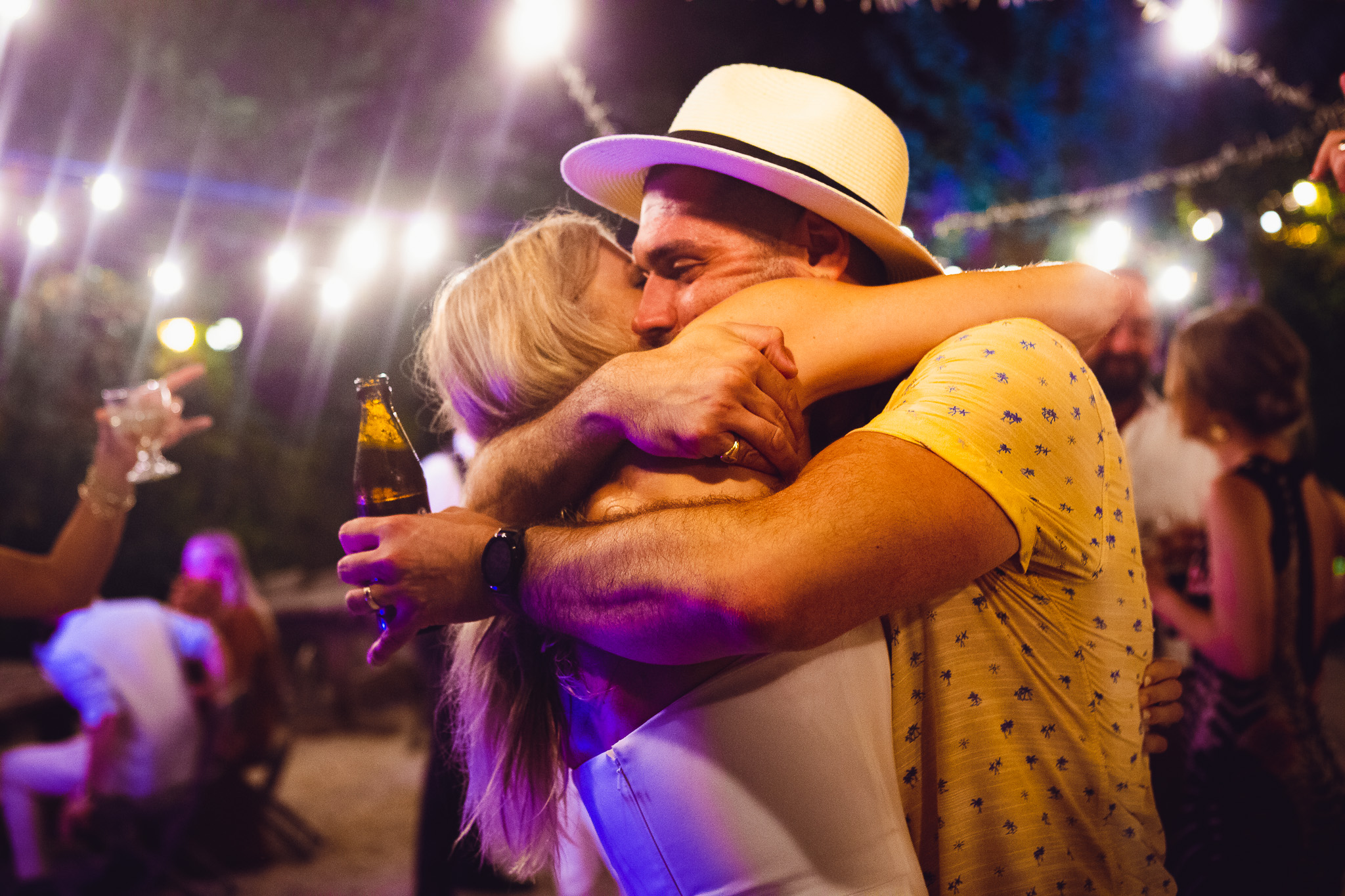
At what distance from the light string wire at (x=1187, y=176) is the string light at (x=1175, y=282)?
856mm

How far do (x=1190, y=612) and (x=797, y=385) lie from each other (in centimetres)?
216

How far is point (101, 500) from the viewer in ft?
9.16

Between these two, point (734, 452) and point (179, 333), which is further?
point (179, 333)

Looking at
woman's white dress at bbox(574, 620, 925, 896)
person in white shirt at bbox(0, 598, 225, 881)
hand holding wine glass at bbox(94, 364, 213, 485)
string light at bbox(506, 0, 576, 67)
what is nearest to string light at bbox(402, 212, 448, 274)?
string light at bbox(506, 0, 576, 67)

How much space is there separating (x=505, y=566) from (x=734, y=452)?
1.31ft

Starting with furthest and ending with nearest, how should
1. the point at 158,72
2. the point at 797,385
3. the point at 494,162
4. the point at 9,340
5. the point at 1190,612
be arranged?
the point at 494,162, the point at 9,340, the point at 158,72, the point at 1190,612, the point at 797,385

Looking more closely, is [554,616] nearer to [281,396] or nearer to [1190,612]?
[1190,612]

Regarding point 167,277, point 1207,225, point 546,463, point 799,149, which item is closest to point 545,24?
point 799,149

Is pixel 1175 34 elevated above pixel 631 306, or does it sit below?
above

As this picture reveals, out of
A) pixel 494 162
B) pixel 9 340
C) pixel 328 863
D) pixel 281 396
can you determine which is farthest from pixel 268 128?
pixel 328 863

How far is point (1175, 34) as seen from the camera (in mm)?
5367

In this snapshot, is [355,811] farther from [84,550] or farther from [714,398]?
[714,398]

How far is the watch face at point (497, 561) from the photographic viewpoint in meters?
1.36

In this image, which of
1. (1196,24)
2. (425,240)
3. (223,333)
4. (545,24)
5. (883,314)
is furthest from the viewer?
(223,333)
